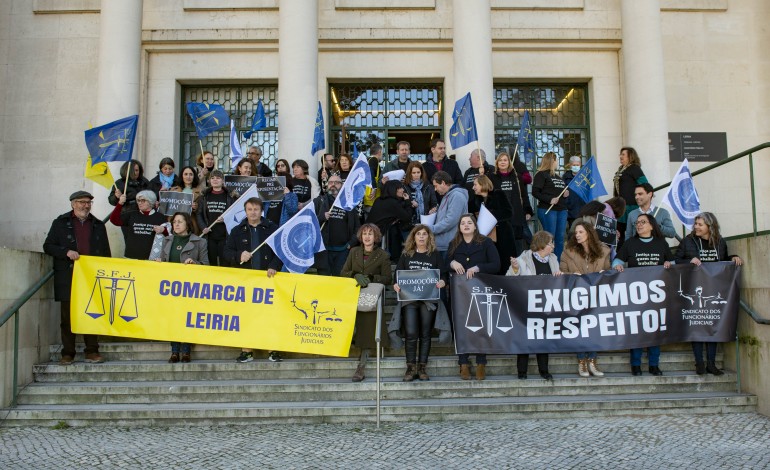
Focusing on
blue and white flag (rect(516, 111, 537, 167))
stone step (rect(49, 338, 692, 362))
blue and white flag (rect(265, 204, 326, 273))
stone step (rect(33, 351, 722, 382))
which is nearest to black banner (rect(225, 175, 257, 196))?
blue and white flag (rect(265, 204, 326, 273))

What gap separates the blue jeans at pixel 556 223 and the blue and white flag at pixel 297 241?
4.15 meters

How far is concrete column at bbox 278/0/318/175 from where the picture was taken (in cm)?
1340

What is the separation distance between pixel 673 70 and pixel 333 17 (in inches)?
A: 300

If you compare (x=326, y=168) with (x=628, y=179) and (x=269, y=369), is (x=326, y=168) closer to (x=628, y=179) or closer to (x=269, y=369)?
(x=269, y=369)

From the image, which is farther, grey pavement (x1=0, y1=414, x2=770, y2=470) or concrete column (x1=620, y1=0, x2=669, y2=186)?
concrete column (x1=620, y1=0, x2=669, y2=186)

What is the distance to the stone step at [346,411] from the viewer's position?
25.2ft

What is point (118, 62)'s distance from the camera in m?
13.8

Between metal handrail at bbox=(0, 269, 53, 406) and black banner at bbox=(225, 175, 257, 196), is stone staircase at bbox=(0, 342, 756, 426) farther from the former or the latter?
black banner at bbox=(225, 175, 257, 196)

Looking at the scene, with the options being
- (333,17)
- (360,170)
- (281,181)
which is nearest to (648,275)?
(360,170)

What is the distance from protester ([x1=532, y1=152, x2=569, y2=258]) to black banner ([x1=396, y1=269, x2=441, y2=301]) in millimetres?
3428

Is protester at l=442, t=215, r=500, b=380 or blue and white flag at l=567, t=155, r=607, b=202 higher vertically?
blue and white flag at l=567, t=155, r=607, b=202

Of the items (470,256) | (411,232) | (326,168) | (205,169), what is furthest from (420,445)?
(205,169)

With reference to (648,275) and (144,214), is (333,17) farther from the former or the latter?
(648,275)

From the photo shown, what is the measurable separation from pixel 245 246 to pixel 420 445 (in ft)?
13.2
